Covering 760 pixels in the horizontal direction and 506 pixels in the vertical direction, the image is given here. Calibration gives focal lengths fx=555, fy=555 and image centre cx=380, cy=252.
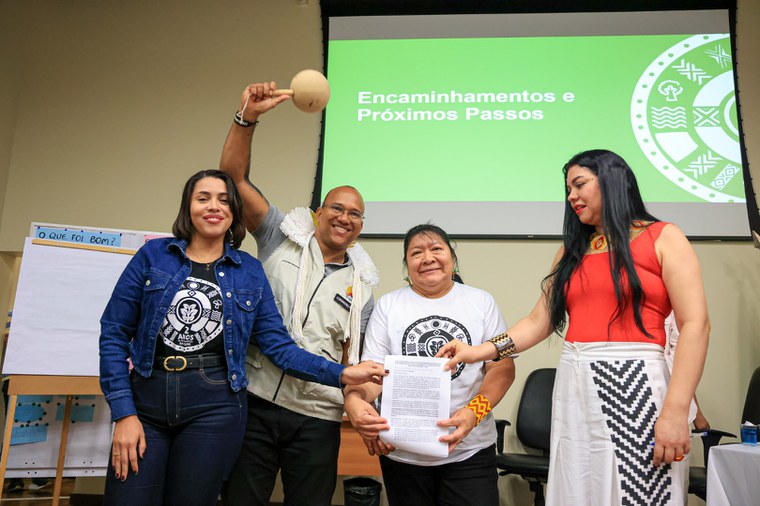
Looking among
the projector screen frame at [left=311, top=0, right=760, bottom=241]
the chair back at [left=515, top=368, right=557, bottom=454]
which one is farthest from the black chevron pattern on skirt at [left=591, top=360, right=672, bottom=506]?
the projector screen frame at [left=311, top=0, right=760, bottom=241]

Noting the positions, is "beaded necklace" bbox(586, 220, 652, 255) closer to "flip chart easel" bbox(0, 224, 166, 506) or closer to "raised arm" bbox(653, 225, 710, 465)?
"raised arm" bbox(653, 225, 710, 465)

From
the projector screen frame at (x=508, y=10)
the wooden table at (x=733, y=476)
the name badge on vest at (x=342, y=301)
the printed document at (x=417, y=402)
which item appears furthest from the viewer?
the projector screen frame at (x=508, y=10)

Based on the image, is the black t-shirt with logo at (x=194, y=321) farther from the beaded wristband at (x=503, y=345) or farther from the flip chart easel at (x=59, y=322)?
the flip chart easel at (x=59, y=322)

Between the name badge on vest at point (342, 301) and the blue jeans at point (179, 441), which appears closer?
the blue jeans at point (179, 441)

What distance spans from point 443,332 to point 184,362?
0.78 m

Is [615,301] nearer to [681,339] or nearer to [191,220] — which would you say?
[681,339]

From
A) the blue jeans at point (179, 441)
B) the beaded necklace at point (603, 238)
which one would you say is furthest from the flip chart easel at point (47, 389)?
the beaded necklace at point (603, 238)

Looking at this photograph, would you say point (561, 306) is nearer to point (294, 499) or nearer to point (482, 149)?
point (294, 499)

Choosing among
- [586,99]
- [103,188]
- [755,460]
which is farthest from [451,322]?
[103,188]

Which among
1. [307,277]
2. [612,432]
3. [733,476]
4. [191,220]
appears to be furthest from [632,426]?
[191,220]

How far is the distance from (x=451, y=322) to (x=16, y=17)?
4.52 metres

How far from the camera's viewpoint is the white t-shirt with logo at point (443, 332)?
1708mm

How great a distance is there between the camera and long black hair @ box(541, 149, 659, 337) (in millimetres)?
1502

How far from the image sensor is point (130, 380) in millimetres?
1598
